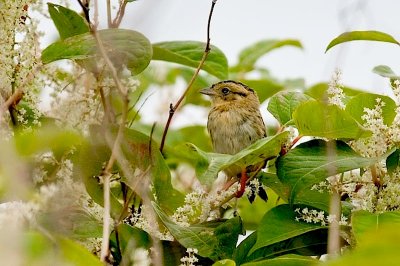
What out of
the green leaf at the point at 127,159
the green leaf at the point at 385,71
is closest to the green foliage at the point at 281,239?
the green leaf at the point at 127,159

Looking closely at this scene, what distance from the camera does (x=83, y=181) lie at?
2389 millimetres

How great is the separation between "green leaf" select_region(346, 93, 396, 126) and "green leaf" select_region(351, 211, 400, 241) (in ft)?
1.13

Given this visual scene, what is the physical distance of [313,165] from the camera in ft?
7.55

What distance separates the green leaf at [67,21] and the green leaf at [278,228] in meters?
0.91

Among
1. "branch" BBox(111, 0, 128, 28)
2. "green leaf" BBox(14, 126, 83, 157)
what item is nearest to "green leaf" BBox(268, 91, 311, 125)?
"branch" BBox(111, 0, 128, 28)

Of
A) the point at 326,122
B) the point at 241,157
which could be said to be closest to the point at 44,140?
the point at 241,157

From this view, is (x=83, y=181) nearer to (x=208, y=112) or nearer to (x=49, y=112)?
(x=49, y=112)

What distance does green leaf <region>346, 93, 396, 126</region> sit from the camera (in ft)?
7.91

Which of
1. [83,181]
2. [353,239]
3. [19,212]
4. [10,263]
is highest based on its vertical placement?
[83,181]

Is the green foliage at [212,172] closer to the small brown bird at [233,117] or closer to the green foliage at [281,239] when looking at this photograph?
the green foliage at [281,239]

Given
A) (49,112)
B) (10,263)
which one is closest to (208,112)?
(49,112)

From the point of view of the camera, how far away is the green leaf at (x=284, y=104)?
2.65m

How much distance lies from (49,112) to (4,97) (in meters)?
0.17

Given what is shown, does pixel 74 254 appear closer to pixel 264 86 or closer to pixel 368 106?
pixel 368 106
